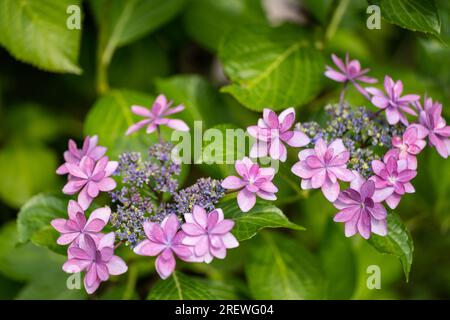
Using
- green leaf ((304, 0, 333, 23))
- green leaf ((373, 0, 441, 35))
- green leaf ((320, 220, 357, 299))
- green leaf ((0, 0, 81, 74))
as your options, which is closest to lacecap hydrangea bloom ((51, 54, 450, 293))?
green leaf ((373, 0, 441, 35))

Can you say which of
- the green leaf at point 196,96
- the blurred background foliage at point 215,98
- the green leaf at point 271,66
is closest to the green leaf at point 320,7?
the blurred background foliage at point 215,98

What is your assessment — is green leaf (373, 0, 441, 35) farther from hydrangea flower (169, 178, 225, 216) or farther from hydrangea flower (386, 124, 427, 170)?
hydrangea flower (169, 178, 225, 216)

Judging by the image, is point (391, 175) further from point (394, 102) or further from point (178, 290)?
point (178, 290)

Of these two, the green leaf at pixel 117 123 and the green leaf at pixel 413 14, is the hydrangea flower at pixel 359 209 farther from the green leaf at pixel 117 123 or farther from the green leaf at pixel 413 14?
the green leaf at pixel 117 123

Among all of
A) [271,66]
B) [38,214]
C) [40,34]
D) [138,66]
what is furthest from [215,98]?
[38,214]

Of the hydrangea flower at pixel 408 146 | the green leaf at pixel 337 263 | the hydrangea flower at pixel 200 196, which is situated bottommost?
the green leaf at pixel 337 263
